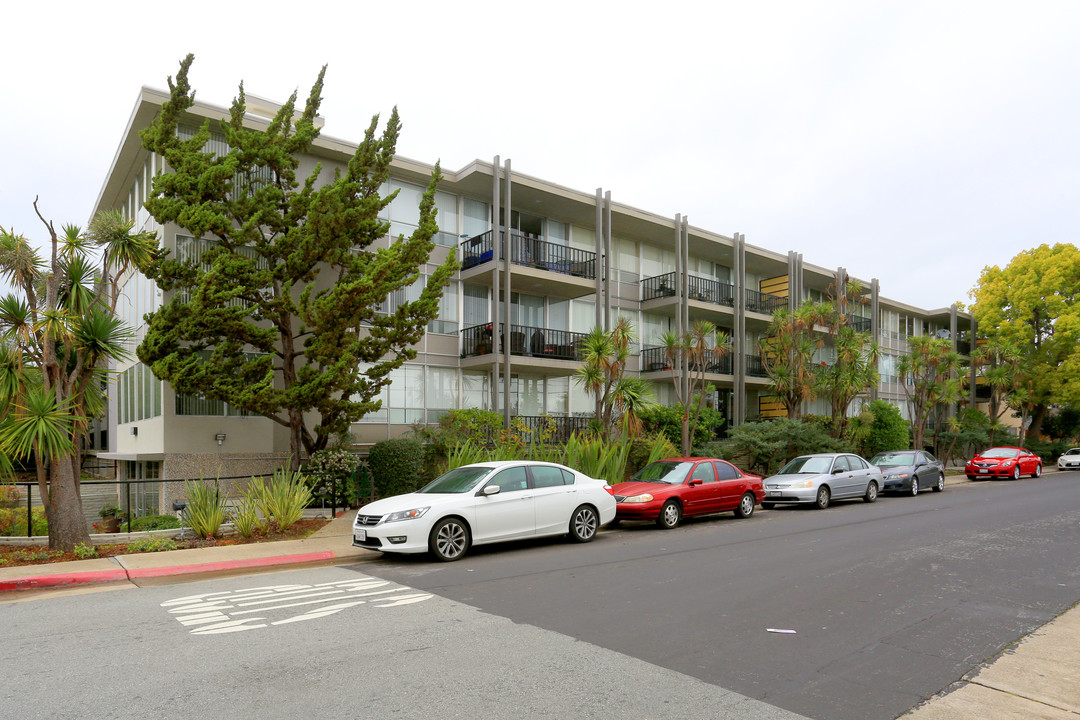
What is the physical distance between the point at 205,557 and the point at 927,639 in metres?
9.75

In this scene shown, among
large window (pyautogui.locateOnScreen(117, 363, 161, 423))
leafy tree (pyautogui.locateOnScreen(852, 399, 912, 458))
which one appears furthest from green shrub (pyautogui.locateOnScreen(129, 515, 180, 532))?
leafy tree (pyautogui.locateOnScreen(852, 399, 912, 458))

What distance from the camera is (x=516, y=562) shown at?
1091cm

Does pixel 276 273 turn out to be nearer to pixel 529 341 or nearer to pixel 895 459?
pixel 529 341

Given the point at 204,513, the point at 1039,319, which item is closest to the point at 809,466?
the point at 204,513

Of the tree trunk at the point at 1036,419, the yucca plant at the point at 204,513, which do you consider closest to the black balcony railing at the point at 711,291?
the yucca plant at the point at 204,513

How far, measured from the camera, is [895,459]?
2381 cm

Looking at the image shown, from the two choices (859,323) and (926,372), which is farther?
(859,323)

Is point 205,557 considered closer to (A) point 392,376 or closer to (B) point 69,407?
(B) point 69,407

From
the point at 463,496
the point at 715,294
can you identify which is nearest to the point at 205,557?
the point at 463,496

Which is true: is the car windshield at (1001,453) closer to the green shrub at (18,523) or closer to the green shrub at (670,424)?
the green shrub at (670,424)

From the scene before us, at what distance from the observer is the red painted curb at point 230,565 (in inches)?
394

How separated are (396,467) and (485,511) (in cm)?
607

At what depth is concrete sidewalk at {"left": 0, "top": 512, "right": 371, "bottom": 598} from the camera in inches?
382

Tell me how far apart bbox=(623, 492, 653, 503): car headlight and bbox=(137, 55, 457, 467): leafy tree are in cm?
600
